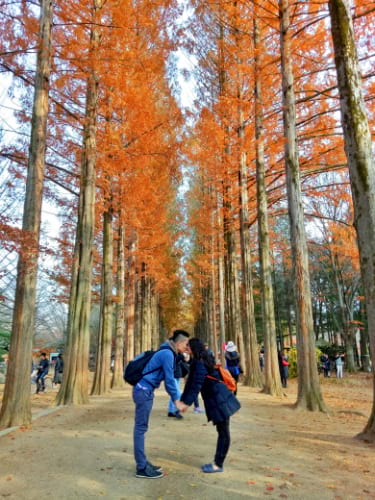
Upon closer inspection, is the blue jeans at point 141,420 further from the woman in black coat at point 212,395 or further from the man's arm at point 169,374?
the woman in black coat at point 212,395

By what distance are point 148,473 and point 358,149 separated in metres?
5.10

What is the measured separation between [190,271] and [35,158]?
24.6m

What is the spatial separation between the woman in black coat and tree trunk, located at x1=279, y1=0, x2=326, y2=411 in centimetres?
504

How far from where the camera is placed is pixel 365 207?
525cm

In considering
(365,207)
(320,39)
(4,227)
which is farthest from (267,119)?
(4,227)

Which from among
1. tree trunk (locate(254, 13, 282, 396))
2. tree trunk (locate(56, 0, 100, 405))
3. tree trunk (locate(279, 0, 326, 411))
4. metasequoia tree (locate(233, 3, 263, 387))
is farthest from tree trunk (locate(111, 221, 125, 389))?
tree trunk (locate(279, 0, 326, 411))

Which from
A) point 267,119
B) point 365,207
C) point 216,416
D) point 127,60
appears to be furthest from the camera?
point 267,119

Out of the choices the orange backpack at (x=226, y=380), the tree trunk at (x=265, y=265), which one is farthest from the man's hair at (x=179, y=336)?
the tree trunk at (x=265, y=265)

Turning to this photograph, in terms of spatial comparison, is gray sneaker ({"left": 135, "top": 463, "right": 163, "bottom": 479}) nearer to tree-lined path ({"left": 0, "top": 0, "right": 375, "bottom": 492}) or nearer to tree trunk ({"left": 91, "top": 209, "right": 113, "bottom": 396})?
tree-lined path ({"left": 0, "top": 0, "right": 375, "bottom": 492})

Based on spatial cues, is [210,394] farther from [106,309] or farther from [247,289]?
[247,289]

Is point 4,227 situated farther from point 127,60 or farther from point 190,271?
point 190,271

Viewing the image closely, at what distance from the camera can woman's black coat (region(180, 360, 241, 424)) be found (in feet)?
12.8

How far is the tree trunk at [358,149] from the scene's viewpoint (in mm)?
5191

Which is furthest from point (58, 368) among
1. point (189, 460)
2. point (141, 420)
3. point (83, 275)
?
point (141, 420)
